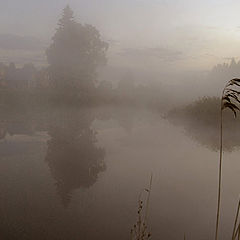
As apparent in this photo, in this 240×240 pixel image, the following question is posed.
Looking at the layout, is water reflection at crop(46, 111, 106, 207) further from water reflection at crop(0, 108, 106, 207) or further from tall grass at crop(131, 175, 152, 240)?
tall grass at crop(131, 175, 152, 240)

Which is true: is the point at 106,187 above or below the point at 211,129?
below

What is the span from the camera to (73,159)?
407 inches

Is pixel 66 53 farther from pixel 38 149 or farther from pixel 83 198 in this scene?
pixel 83 198

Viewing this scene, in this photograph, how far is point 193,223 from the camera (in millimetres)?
5812

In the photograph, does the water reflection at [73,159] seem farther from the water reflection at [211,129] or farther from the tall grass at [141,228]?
the water reflection at [211,129]

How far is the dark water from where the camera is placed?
5.53 meters

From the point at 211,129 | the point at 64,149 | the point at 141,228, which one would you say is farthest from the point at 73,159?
the point at 211,129

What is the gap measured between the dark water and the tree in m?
25.3

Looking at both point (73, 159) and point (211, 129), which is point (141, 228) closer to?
point (73, 159)

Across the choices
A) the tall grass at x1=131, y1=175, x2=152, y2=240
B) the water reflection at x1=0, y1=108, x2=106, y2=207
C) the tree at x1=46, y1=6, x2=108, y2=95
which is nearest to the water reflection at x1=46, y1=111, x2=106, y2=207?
the water reflection at x1=0, y1=108, x2=106, y2=207

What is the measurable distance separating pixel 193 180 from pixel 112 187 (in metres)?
2.35

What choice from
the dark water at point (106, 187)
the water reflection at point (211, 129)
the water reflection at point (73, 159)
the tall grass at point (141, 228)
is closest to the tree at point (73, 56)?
the water reflection at point (211, 129)

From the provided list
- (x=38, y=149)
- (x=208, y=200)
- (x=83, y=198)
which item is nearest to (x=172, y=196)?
(x=208, y=200)

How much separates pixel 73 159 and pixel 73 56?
30.1 meters
